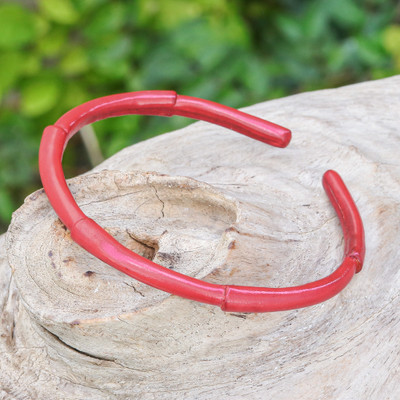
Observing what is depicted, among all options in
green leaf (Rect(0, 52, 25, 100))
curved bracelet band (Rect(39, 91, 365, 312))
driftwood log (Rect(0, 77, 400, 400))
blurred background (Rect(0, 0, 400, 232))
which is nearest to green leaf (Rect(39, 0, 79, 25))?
blurred background (Rect(0, 0, 400, 232))

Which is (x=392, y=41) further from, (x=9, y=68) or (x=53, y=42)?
(x=9, y=68)

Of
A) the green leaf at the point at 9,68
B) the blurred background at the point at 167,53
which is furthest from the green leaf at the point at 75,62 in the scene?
the green leaf at the point at 9,68

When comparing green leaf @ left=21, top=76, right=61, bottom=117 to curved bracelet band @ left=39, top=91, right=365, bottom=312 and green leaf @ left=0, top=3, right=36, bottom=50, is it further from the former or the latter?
curved bracelet band @ left=39, top=91, right=365, bottom=312

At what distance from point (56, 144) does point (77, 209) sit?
0.39 feet

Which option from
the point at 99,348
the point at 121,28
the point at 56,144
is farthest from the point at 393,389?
the point at 121,28

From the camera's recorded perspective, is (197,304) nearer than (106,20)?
Yes

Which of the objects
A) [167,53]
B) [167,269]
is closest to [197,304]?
[167,269]

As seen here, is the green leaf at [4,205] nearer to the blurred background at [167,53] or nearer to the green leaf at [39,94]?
the blurred background at [167,53]

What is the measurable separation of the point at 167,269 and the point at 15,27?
1103mm

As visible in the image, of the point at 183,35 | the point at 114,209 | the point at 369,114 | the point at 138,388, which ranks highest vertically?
the point at 183,35

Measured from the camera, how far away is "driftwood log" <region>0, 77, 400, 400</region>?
0.63 meters

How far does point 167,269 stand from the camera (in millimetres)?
589

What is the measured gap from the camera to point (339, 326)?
0.67 m

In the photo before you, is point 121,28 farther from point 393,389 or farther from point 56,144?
point 393,389
